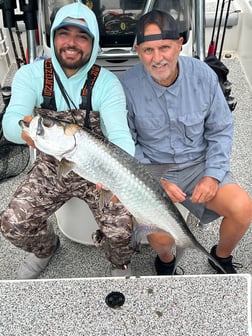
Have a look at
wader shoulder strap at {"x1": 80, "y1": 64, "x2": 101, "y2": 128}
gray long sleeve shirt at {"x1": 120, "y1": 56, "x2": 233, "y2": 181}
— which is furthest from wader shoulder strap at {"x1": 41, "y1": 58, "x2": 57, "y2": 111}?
gray long sleeve shirt at {"x1": 120, "y1": 56, "x2": 233, "y2": 181}

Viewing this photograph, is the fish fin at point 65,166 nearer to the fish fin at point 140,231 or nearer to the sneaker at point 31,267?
the fish fin at point 140,231

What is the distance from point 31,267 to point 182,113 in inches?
43.4

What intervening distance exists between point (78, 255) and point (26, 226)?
1.73 feet

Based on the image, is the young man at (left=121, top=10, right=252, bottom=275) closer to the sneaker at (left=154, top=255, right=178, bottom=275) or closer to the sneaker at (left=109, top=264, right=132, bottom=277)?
the sneaker at (left=154, top=255, right=178, bottom=275)

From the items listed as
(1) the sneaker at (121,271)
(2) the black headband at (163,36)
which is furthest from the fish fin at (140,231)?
(2) the black headband at (163,36)

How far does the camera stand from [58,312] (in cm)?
138

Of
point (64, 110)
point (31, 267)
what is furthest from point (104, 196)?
point (31, 267)

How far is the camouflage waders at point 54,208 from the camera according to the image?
5.71ft

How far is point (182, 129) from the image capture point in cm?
187

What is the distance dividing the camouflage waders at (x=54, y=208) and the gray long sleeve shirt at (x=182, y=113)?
0.76 ft

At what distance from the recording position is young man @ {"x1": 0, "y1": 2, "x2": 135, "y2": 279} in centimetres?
168

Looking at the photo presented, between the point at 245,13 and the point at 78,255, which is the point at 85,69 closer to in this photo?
the point at 78,255

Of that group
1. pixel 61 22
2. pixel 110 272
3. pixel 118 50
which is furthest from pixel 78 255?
pixel 118 50

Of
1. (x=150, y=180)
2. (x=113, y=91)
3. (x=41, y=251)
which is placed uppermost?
(x=113, y=91)
